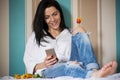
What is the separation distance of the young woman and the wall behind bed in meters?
0.13

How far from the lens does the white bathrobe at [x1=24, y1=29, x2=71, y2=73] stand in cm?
155

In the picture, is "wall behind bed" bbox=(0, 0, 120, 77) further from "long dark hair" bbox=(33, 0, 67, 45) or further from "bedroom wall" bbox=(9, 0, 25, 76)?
"long dark hair" bbox=(33, 0, 67, 45)

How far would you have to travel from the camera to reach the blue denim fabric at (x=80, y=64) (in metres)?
1.24

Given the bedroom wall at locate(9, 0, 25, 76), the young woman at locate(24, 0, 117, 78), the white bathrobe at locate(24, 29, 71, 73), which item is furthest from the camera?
the bedroom wall at locate(9, 0, 25, 76)

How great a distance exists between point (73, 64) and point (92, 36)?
571 mm

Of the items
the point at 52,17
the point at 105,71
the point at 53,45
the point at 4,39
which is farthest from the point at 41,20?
the point at 105,71

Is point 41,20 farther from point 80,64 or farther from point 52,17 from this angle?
point 80,64

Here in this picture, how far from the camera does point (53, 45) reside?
1560 millimetres

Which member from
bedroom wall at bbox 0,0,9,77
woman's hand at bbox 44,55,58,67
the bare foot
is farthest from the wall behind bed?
the bare foot

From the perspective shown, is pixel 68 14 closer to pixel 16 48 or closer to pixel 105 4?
pixel 105 4

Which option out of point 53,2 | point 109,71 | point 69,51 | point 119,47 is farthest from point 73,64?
point 119,47

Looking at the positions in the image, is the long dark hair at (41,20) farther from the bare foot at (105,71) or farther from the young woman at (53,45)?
the bare foot at (105,71)

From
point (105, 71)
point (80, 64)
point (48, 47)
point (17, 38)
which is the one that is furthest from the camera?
point (17, 38)

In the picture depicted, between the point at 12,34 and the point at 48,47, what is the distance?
34cm
